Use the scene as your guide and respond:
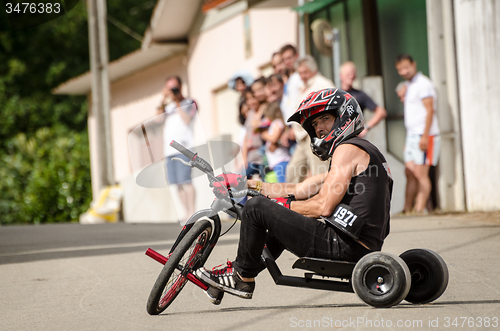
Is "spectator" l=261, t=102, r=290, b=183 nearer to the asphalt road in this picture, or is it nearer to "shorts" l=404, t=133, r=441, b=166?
the asphalt road

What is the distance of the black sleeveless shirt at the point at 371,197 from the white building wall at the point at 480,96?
224 inches

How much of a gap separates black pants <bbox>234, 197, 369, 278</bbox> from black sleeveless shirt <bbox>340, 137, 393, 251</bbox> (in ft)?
0.40

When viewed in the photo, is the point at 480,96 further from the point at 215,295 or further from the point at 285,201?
the point at 215,295

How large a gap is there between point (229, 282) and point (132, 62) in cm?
1567

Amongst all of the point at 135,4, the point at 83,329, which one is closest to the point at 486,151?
the point at 83,329

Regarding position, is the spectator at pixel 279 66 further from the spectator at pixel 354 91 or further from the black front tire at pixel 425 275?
the black front tire at pixel 425 275

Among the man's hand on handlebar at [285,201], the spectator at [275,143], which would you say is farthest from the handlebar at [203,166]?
the spectator at [275,143]

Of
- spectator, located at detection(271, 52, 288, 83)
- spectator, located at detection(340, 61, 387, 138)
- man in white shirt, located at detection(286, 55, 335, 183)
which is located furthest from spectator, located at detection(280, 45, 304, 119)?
spectator, located at detection(340, 61, 387, 138)

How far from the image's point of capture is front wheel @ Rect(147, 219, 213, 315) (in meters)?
4.47

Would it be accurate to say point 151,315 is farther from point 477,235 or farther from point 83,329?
point 477,235

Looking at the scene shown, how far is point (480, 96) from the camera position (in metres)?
9.86

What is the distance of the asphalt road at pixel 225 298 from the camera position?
4.29 m

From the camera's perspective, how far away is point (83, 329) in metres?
4.39

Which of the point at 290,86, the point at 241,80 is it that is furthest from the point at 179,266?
the point at 241,80
